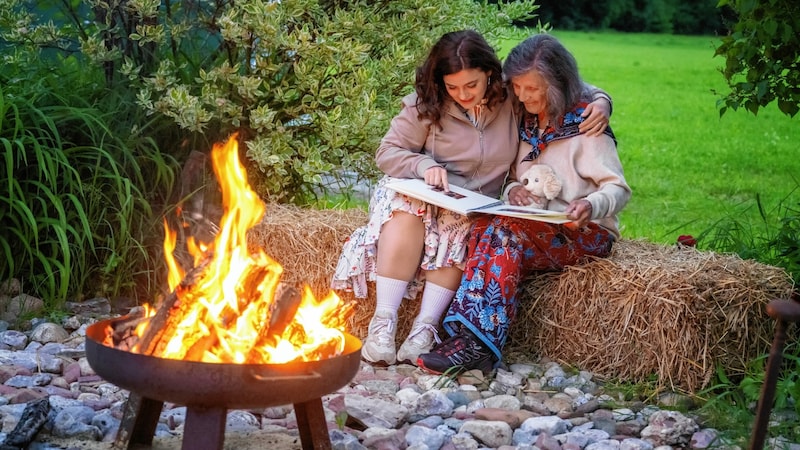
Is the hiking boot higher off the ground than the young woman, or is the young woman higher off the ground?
the young woman

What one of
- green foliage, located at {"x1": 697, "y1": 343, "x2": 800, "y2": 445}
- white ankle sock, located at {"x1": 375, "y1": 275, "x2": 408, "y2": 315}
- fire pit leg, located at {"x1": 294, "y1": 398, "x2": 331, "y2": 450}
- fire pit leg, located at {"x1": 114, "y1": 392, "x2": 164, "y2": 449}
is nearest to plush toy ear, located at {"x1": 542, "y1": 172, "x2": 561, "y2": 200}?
white ankle sock, located at {"x1": 375, "y1": 275, "x2": 408, "y2": 315}

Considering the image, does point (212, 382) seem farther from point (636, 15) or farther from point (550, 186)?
point (636, 15)

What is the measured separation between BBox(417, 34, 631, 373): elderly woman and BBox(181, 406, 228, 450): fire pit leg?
1.38 m

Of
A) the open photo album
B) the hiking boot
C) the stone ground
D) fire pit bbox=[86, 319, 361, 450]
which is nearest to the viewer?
fire pit bbox=[86, 319, 361, 450]

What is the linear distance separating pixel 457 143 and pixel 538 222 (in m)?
0.46

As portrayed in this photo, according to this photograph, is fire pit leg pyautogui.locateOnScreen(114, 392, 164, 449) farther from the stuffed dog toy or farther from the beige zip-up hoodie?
the stuffed dog toy

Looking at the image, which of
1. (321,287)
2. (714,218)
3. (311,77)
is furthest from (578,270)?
(714,218)

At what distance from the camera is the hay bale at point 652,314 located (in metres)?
3.54

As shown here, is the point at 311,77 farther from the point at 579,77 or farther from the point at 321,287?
the point at 579,77

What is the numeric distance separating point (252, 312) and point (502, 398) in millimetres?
1149

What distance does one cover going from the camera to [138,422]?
8.87ft

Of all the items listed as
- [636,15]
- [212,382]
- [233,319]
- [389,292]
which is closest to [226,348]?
[233,319]

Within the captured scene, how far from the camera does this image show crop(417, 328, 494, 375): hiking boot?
143 inches

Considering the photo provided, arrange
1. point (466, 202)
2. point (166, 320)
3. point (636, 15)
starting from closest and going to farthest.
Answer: point (166, 320)
point (466, 202)
point (636, 15)
